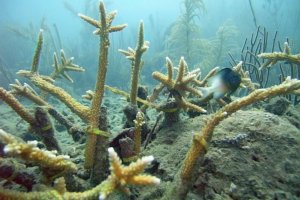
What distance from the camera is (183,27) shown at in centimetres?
1448

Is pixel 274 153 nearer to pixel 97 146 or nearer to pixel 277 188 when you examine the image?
pixel 277 188

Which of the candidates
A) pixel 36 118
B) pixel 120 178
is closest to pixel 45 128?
pixel 36 118

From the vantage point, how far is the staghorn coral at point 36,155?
67.8 inches

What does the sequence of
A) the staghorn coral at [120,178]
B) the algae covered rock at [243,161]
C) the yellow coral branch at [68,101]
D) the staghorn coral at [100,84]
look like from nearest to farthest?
the staghorn coral at [120,178] < the algae covered rock at [243,161] < the staghorn coral at [100,84] < the yellow coral branch at [68,101]

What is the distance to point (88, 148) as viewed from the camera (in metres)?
2.77

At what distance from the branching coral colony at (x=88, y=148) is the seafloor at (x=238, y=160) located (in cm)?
32

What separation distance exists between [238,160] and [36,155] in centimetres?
175

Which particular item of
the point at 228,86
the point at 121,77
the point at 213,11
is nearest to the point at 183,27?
the point at 121,77

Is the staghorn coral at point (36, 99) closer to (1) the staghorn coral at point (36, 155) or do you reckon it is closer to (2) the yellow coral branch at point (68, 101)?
(2) the yellow coral branch at point (68, 101)

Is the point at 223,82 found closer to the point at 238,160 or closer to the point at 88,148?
the point at 238,160

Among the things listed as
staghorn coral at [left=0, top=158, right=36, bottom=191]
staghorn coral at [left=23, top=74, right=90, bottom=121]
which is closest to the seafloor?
staghorn coral at [left=0, top=158, right=36, bottom=191]

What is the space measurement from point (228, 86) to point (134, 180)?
68.1 inches

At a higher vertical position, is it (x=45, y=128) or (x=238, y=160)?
(x=45, y=128)

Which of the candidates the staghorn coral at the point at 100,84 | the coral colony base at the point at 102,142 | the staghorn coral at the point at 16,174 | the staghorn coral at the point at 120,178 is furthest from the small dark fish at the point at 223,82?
the staghorn coral at the point at 16,174
